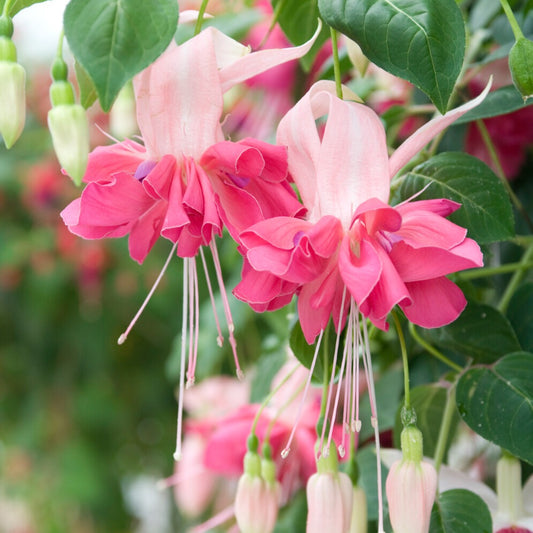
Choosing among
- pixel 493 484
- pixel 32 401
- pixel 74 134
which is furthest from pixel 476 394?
pixel 32 401

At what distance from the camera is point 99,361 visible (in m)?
1.90

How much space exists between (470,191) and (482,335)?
0.35 ft

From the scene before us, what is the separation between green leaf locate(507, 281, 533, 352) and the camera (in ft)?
1.89

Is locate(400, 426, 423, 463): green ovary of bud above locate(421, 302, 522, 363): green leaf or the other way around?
the other way around

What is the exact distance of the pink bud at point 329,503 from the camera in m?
0.45

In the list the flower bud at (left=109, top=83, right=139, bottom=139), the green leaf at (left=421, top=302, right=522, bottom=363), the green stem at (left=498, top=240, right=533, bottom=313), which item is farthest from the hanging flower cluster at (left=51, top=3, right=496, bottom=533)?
the flower bud at (left=109, top=83, right=139, bottom=139)

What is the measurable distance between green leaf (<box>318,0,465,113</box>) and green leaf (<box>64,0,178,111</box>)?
0.09 metres

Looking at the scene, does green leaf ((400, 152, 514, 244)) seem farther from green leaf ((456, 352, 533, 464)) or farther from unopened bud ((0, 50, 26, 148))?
unopened bud ((0, 50, 26, 148))

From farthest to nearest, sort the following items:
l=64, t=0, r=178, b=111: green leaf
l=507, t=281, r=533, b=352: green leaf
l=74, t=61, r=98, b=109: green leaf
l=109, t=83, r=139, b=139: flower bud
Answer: l=109, t=83, r=139, b=139: flower bud → l=507, t=281, r=533, b=352: green leaf → l=74, t=61, r=98, b=109: green leaf → l=64, t=0, r=178, b=111: green leaf

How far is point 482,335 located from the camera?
1.71 ft

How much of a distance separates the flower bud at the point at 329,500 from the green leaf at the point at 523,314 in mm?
180

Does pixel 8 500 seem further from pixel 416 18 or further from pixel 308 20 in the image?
pixel 416 18

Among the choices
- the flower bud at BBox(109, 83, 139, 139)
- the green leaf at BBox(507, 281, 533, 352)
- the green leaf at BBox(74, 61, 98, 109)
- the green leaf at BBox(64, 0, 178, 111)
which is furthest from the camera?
the flower bud at BBox(109, 83, 139, 139)

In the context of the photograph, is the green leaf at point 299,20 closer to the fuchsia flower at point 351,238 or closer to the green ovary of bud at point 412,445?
the fuchsia flower at point 351,238
